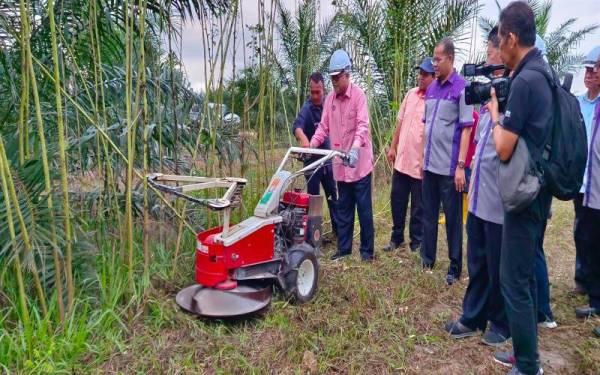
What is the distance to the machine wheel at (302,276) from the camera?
3.17 m

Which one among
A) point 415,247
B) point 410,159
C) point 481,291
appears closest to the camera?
point 481,291

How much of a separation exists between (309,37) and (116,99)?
8.75 feet

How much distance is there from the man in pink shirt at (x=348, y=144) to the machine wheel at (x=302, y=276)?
34.9 inches

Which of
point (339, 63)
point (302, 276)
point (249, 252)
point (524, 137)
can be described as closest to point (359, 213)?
point (302, 276)

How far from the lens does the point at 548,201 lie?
2.28 metres

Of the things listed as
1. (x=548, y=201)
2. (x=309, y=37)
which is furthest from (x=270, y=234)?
(x=309, y=37)

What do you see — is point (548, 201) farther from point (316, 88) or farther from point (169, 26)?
point (316, 88)

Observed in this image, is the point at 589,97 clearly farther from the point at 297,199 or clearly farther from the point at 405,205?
the point at 297,199

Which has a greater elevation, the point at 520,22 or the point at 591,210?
the point at 520,22

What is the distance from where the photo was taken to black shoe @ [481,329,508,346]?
109 inches

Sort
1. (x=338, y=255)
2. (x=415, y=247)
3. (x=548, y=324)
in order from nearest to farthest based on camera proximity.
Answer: (x=548, y=324) → (x=338, y=255) → (x=415, y=247)

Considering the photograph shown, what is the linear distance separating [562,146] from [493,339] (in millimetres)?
1219

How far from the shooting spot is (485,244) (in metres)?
2.72

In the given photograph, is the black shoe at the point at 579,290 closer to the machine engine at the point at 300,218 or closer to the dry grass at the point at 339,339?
the dry grass at the point at 339,339
